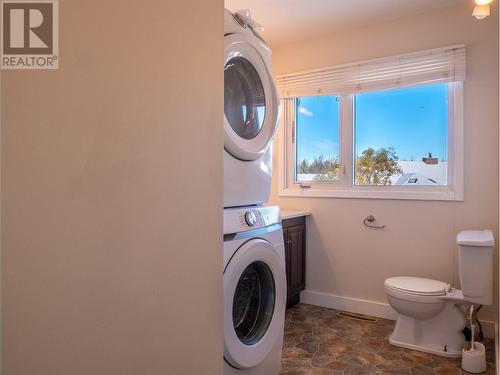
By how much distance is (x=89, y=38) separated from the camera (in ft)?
1.73

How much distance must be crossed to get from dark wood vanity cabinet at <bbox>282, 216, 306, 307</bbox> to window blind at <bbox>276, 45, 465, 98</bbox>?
3.86 ft

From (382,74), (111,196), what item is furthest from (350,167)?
(111,196)

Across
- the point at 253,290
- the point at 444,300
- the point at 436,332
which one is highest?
the point at 253,290

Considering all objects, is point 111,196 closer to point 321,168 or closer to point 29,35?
point 29,35

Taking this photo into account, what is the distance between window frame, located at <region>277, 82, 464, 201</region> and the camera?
2.57 metres

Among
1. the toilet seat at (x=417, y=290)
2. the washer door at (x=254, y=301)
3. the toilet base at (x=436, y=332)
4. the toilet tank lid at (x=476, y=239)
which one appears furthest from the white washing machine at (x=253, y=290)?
the toilet tank lid at (x=476, y=239)

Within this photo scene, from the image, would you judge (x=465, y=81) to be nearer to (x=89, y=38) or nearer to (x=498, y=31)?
(x=498, y=31)

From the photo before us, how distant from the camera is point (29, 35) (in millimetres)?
479

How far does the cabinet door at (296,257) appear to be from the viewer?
2.94 m

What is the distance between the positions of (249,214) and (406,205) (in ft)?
5.67

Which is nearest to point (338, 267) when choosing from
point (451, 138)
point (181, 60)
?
point (451, 138)

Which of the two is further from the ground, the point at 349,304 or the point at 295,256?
the point at 295,256

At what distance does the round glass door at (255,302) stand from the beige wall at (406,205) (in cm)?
147

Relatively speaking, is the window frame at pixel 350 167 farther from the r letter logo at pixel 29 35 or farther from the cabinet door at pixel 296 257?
the r letter logo at pixel 29 35
